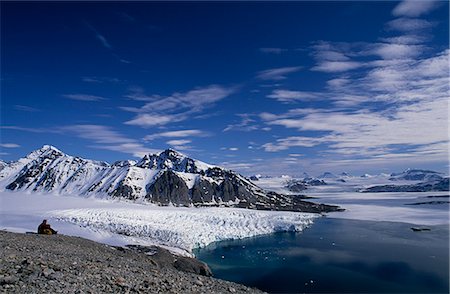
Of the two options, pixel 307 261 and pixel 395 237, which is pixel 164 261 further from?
pixel 395 237

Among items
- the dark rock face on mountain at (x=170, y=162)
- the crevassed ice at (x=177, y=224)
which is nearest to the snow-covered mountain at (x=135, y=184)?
the dark rock face on mountain at (x=170, y=162)

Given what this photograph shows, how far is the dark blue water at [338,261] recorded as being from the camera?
1045 inches

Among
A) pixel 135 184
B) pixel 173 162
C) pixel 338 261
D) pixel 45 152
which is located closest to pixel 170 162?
pixel 173 162

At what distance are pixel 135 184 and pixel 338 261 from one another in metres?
67.3

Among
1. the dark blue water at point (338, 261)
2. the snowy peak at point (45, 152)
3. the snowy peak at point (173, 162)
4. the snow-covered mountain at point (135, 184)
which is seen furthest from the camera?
the snowy peak at point (173, 162)

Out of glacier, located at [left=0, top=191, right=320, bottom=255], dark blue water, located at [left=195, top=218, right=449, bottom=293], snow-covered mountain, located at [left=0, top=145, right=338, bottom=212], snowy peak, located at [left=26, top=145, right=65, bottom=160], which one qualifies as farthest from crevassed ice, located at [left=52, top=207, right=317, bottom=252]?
snowy peak, located at [left=26, top=145, right=65, bottom=160]

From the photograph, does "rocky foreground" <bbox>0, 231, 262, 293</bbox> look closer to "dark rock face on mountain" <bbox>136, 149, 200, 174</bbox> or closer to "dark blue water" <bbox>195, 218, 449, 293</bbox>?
"dark blue water" <bbox>195, 218, 449, 293</bbox>

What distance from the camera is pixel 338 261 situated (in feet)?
113

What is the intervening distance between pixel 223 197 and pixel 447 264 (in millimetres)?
69243

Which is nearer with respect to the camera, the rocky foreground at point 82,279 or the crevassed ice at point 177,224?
the rocky foreground at point 82,279

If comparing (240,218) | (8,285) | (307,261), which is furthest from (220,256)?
(8,285)

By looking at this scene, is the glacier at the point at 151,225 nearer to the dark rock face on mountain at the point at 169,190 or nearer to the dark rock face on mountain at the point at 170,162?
the dark rock face on mountain at the point at 169,190

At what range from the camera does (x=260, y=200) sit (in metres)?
104

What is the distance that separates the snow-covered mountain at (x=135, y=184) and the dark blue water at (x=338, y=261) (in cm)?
4193
